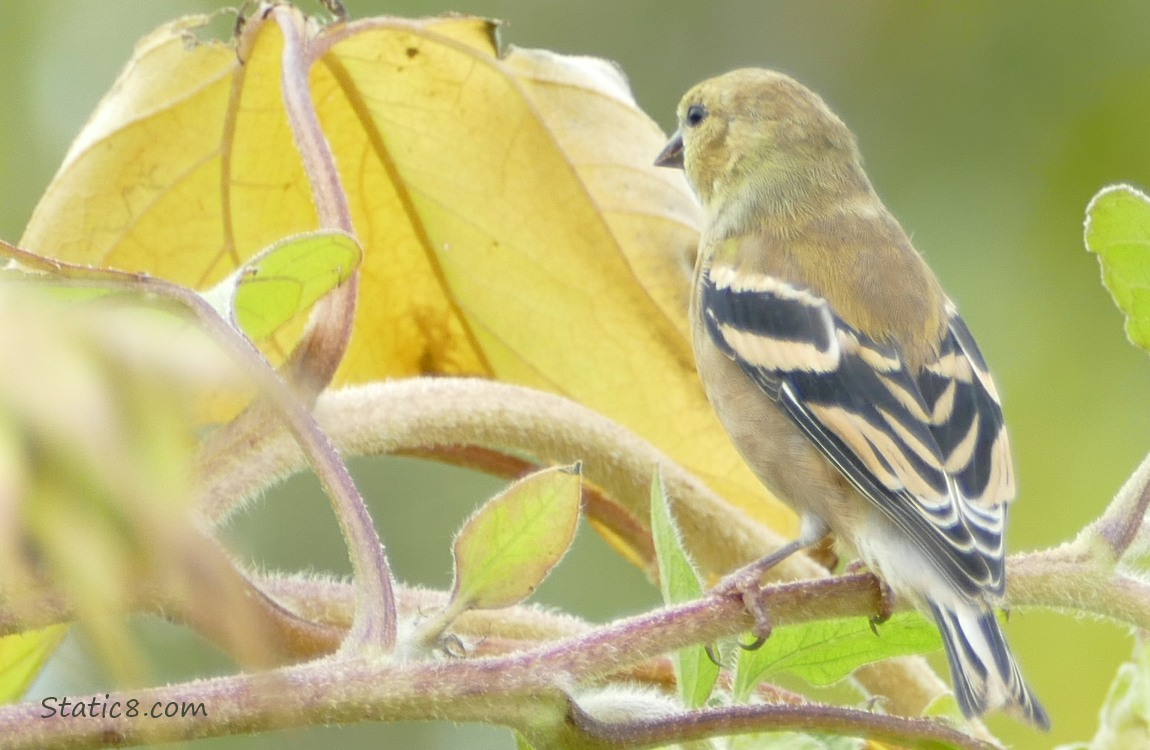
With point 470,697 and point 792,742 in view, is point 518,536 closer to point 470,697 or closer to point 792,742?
point 470,697

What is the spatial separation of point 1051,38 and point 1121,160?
45 cm

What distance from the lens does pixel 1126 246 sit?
1.27 metres

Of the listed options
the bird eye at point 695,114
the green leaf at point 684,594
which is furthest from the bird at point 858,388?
the green leaf at point 684,594

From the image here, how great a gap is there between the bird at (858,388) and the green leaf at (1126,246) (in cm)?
29

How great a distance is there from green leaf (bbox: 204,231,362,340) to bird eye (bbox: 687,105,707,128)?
1512 mm

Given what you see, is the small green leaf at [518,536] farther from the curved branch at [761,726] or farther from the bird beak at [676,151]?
the bird beak at [676,151]

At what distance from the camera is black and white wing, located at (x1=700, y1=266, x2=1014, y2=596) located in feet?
5.22

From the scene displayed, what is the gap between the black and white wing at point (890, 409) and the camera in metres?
1.59

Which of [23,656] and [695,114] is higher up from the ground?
[695,114]

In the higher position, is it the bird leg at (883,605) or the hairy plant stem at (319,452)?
the hairy plant stem at (319,452)

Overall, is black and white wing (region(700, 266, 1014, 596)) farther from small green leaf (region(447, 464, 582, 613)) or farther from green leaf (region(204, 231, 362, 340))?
green leaf (region(204, 231, 362, 340))

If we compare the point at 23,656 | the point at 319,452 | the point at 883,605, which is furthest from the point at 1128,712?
the point at 23,656

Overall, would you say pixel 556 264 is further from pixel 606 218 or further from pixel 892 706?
pixel 892 706

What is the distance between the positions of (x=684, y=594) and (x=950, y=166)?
2891 mm
